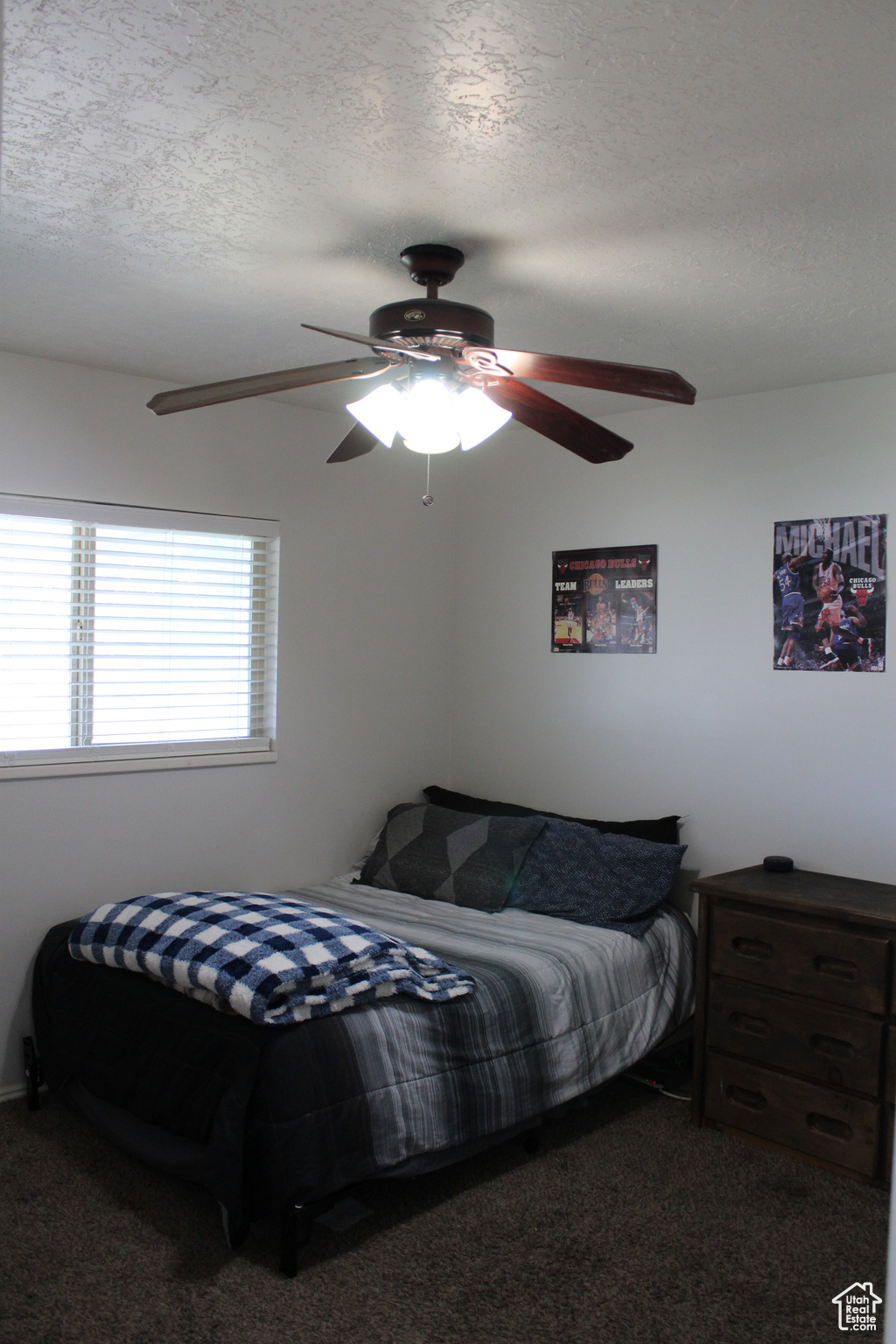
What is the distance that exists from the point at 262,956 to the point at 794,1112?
163 centimetres

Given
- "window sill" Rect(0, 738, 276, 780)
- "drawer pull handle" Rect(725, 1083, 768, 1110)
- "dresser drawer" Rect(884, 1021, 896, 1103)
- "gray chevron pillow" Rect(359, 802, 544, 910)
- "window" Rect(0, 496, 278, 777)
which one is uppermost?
"window" Rect(0, 496, 278, 777)

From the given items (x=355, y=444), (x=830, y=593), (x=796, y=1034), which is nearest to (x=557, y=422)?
(x=355, y=444)

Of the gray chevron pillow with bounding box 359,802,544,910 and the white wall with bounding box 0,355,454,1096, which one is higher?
the white wall with bounding box 0,355,454,1096

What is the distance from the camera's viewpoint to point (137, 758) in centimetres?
353

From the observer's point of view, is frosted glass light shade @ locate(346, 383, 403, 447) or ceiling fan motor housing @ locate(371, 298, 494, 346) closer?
ceiling fan motor housing @ locate(371, 298, 494, 346)

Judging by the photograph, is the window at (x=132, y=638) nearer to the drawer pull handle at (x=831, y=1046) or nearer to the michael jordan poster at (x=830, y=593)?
the michael jordan poster at (x=830, y=593)

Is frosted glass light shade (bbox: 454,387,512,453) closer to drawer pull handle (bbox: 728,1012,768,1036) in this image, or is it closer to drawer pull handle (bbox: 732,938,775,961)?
drawer pull handle (bbox: 732,938,775,961)

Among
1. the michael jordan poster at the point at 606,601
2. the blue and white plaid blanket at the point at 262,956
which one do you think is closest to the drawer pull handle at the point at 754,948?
the blue and white plaid blanket at the point at 262,956

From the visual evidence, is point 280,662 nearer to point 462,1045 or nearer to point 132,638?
point 132,638

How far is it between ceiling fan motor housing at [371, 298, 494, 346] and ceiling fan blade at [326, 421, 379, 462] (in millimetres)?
441

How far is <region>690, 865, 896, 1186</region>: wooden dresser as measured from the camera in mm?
2746

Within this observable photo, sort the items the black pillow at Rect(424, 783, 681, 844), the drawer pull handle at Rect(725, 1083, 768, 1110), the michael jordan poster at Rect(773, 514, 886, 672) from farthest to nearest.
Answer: the black pillow at Rect(424, 783, 681, 844) → the michael jordan poster at Rect(773, 514, 886, 672) → the drawer pull handle at Rect(725, 1083, 768, 1110)

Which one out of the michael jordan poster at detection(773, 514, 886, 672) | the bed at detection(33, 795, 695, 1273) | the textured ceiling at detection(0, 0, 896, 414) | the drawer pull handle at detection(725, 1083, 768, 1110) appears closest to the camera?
the textured ceiling at detection(0, 0, 896, 414)

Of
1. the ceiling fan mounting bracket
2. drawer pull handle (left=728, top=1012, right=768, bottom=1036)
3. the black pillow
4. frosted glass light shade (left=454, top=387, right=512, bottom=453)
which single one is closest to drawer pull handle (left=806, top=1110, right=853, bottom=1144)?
drawer pull handle (left=728, top=1012, right=768, bottom=1036)
